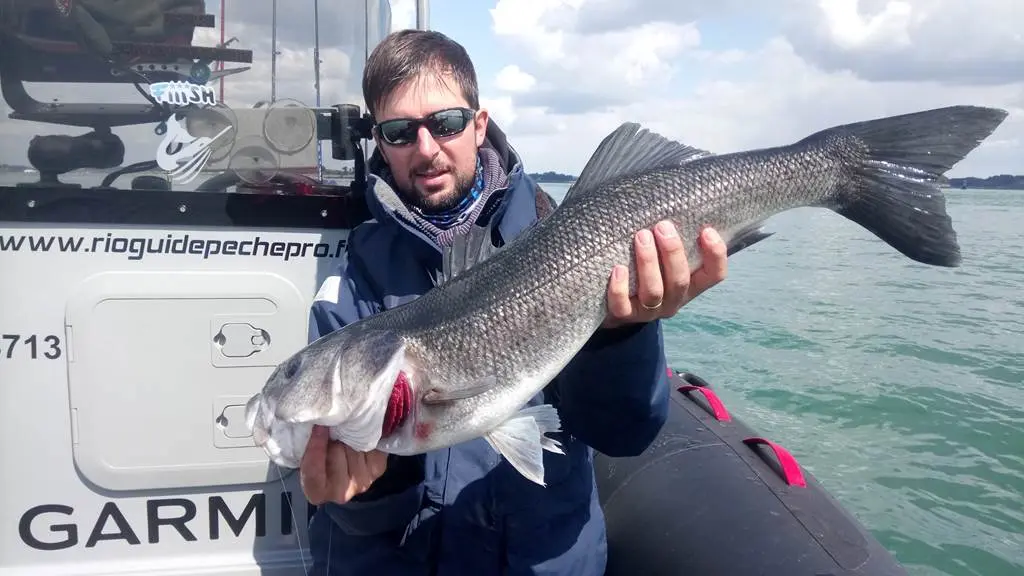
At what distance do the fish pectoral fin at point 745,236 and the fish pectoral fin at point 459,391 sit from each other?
88cm

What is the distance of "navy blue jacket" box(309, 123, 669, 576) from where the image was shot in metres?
2.43

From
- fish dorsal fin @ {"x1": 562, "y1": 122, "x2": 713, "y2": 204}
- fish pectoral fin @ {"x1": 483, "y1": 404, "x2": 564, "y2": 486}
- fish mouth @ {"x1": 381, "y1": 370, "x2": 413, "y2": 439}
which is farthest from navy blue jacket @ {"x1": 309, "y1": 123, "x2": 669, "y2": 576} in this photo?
fish dorsal fin @ {"x1": 562, "y1": 122, "x2": 713, "y2": 204}

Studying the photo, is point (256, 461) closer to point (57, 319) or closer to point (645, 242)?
point (57, 319)

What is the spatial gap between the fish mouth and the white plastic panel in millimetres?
→ 1092

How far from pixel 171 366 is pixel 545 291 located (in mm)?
1745

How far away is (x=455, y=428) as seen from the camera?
7.36ft

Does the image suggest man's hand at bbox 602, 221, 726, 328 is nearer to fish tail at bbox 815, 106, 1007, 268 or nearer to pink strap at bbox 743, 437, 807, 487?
fish tail at bbox 815, 106, 1007, 268

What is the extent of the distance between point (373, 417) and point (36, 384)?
1716mm

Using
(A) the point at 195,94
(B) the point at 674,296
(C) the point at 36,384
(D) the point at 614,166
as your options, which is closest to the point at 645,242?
(B) the point at 674,296

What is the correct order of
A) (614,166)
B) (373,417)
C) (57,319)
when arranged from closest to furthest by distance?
(373,417)
(614,166)
(57,319)

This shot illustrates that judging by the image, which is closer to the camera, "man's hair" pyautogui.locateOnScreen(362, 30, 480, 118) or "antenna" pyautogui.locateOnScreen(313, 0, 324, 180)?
"man's hair" pyautogui.locateOnScreen(362, 30, 480, 118)

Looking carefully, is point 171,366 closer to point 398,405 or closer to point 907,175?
point 398,405

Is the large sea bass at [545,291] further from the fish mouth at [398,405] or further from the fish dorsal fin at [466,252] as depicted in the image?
the fish dorsal fin at [466,252]

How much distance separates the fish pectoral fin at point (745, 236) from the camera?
2318 mm
